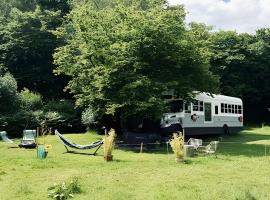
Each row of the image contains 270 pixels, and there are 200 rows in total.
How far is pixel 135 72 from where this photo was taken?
73.3 ft

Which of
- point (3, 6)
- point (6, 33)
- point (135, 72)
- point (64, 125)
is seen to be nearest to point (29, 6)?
point (3, 6)

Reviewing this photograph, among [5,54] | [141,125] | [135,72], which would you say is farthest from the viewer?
[5,54]

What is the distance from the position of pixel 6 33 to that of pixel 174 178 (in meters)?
31.7

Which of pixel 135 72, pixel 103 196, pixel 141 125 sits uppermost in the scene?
pixel 135 72

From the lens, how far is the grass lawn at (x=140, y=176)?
430 inches

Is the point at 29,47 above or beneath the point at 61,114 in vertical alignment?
above

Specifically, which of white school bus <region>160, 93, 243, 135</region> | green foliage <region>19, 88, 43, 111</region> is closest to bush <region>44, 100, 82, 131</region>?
green foliage <region>19, 88, 43, 111</region>

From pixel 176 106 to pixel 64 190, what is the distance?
1556cm

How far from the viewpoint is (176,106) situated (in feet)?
83.9

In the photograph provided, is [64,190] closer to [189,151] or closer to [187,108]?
[189,151]

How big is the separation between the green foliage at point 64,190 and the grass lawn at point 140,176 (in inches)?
7.7

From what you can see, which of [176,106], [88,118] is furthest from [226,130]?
[88,118]

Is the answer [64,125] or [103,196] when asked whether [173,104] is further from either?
[103,196]

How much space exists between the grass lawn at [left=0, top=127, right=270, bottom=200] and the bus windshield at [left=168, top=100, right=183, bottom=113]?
6943mm
